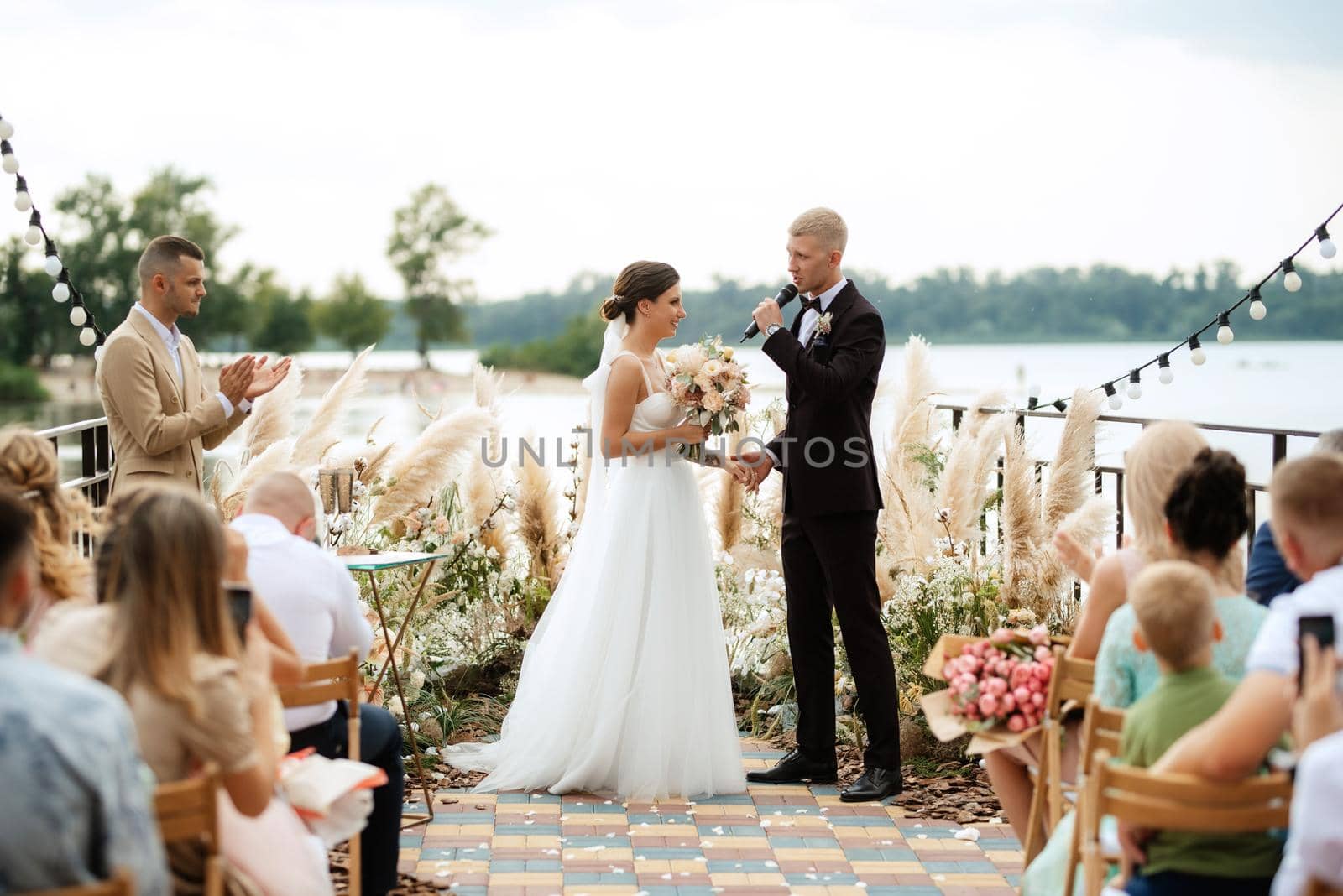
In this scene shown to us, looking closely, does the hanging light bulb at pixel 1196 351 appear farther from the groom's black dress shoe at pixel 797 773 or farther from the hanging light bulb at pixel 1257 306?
the groom's black dress shoe at pixel 797 773

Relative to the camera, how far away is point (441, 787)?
16.3 ft

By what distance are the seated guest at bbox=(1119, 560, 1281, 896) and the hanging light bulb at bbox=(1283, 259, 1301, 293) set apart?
3.08m

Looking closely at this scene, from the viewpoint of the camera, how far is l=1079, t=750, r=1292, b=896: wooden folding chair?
220 centimetres

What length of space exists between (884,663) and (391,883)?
2012 mm

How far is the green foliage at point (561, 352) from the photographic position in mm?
16359

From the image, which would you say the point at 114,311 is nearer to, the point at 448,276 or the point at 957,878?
the point at 448,276

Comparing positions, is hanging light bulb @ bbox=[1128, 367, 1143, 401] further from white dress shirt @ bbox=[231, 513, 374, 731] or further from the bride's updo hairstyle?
white dress shirt @ bbox=[231, 513, 374, 731]

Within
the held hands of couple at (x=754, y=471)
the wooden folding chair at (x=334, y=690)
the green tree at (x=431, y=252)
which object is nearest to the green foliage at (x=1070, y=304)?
the held hands of couple at (x=754, y=471)

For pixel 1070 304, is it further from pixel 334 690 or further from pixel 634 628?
pixel 334 690

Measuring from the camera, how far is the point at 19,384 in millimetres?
26656

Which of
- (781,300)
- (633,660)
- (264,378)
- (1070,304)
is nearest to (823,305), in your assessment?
(781,300)

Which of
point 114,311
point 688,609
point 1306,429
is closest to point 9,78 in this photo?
point 114,311

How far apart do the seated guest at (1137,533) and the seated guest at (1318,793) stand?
811 mm

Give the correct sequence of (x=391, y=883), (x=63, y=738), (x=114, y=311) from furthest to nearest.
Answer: (x=114, y=311) → (x=391, y=883) → (x=63, y=738)
